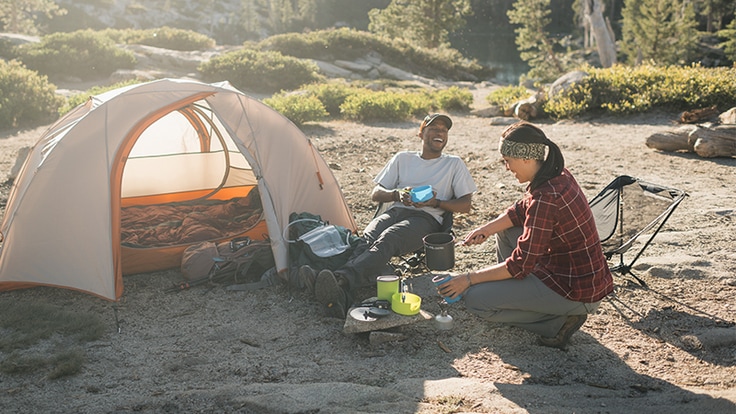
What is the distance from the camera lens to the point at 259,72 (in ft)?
54.4

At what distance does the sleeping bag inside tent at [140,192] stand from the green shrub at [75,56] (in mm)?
11874

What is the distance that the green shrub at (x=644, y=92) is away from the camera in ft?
35.2

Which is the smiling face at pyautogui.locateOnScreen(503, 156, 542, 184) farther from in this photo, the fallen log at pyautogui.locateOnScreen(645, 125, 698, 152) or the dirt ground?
the fallen log at pyautogui.locateOnScreen(645, 125, 698, 152)

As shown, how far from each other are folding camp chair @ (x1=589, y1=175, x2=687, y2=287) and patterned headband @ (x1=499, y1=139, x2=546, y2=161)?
1.46 metres

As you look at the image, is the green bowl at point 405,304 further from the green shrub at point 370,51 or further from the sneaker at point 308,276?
the green shrub at point 370,51

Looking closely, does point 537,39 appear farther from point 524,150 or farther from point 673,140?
point 524,150

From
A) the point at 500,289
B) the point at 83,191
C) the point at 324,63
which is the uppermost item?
the point at 324,63

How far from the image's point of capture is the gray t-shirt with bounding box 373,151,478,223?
500 centimetres

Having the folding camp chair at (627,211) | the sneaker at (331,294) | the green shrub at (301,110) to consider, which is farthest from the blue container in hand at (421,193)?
the green shrub at (301,110)

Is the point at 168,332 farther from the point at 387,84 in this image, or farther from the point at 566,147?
the point at 387,84

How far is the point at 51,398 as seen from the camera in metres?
3.31

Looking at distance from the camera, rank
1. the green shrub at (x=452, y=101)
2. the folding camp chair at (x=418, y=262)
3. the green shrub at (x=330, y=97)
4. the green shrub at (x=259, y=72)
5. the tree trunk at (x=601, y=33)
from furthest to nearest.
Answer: the tree trunk at (x=601, y=33), the green shrub at (x=259, y=72), the green shrub at (x=452, y=101), the green shrub at (x=330, y=97), the folding camp chair at (x=418, y=262)

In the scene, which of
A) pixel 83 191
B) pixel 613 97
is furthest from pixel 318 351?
pixel 613 97

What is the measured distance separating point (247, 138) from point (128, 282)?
151 cm
